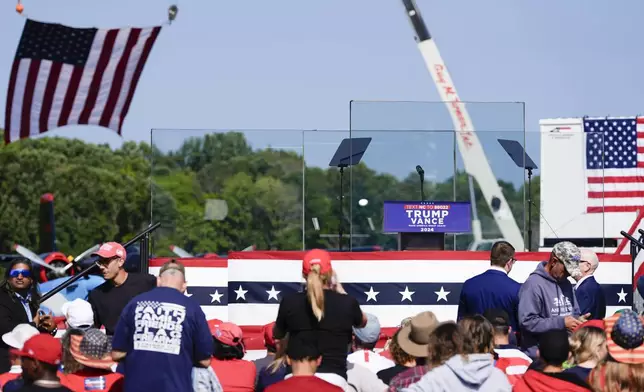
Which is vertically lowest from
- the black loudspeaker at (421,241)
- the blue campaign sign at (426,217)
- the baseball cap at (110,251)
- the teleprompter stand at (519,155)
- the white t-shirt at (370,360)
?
the white t-shirt at (370,360)

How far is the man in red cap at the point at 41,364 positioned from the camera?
6285 millimetres

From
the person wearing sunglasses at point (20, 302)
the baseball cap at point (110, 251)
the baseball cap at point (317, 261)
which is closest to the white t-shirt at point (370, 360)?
the baseball cap at point (317, 261)

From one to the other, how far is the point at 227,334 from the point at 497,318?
6.49 ft

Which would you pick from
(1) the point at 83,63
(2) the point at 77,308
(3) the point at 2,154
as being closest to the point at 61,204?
(3) the point at 2,154

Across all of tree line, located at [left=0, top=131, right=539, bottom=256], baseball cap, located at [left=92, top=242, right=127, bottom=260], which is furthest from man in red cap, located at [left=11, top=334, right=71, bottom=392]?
tree line, located at [left=0, top=131, right=539, bottom=256]

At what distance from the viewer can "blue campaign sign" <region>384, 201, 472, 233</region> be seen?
14273 millimetres

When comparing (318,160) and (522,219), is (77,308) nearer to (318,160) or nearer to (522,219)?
(318,160)

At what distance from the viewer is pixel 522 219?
14797 mm

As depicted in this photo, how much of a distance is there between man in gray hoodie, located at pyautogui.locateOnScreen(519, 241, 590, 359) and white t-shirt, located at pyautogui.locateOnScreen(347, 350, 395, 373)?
1.62m

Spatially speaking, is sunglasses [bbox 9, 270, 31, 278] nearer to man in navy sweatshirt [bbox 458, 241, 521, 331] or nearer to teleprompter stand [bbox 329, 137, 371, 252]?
man in navy sweatshirt [bbox 458, 241, 521, 331]

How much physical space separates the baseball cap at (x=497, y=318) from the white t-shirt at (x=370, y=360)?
3.00ft

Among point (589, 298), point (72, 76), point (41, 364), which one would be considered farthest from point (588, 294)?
point (72, 76)

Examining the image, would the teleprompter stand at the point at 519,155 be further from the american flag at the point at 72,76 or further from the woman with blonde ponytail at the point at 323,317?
the woman with blonde ponytail at the point at 323,317

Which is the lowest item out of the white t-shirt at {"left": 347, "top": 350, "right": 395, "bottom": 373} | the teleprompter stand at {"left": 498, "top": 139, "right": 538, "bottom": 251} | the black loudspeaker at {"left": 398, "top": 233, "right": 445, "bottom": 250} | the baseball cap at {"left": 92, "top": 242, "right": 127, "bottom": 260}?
the white t-shirt at {"left": 347, "top": 350, "right": 395, "bottom": 373}
